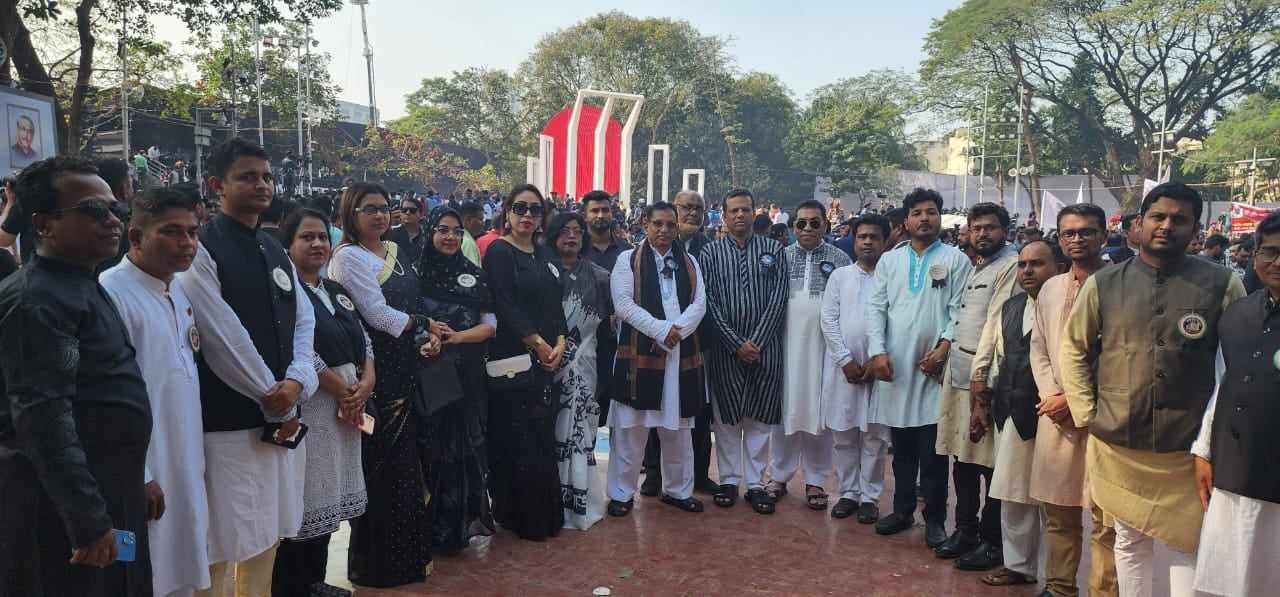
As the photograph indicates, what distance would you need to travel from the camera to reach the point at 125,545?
216cm

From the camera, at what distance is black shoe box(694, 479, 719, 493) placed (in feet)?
18.0

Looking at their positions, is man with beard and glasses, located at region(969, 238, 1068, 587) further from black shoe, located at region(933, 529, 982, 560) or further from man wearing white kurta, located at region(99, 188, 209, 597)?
man wearing white kurta, located at region(99, 188, 209, 597)

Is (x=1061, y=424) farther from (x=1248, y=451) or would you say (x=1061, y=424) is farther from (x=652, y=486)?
(x=652, y=486)

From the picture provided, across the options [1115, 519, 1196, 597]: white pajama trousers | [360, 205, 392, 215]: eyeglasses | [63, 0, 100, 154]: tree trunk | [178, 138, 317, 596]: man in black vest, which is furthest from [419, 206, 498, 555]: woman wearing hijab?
[63, 0, 100, 154]: tree trunk

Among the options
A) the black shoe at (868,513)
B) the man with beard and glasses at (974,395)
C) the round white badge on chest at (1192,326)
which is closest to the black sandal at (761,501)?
the black shoe at (868,513)

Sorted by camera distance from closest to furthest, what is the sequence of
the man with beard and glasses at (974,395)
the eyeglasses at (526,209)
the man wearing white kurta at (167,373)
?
the man wearing white kurta at (167,373) → the man with beard and glasses at (974,395) → the eyeglasses at (526,209)

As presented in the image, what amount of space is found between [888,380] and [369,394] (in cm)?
275

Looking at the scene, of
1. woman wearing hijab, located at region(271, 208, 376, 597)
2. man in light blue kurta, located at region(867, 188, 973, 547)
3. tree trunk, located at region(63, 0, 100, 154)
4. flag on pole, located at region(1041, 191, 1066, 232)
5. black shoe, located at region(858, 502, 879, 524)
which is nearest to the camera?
woman wearing hijab, located at region(271, 208, 376, 597)

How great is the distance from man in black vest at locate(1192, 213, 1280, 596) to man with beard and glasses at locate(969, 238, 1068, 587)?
944 millimetres

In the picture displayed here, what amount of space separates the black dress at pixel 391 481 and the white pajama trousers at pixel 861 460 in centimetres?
251

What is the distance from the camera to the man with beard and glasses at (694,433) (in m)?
5.42

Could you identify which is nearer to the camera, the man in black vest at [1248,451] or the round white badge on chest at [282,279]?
the man in black vest at [1248,451]

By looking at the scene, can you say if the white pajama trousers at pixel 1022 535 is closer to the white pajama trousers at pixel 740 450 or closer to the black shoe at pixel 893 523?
the black shoe at pixel 893 523

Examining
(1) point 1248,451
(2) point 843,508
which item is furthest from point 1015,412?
(2) point 843,508
